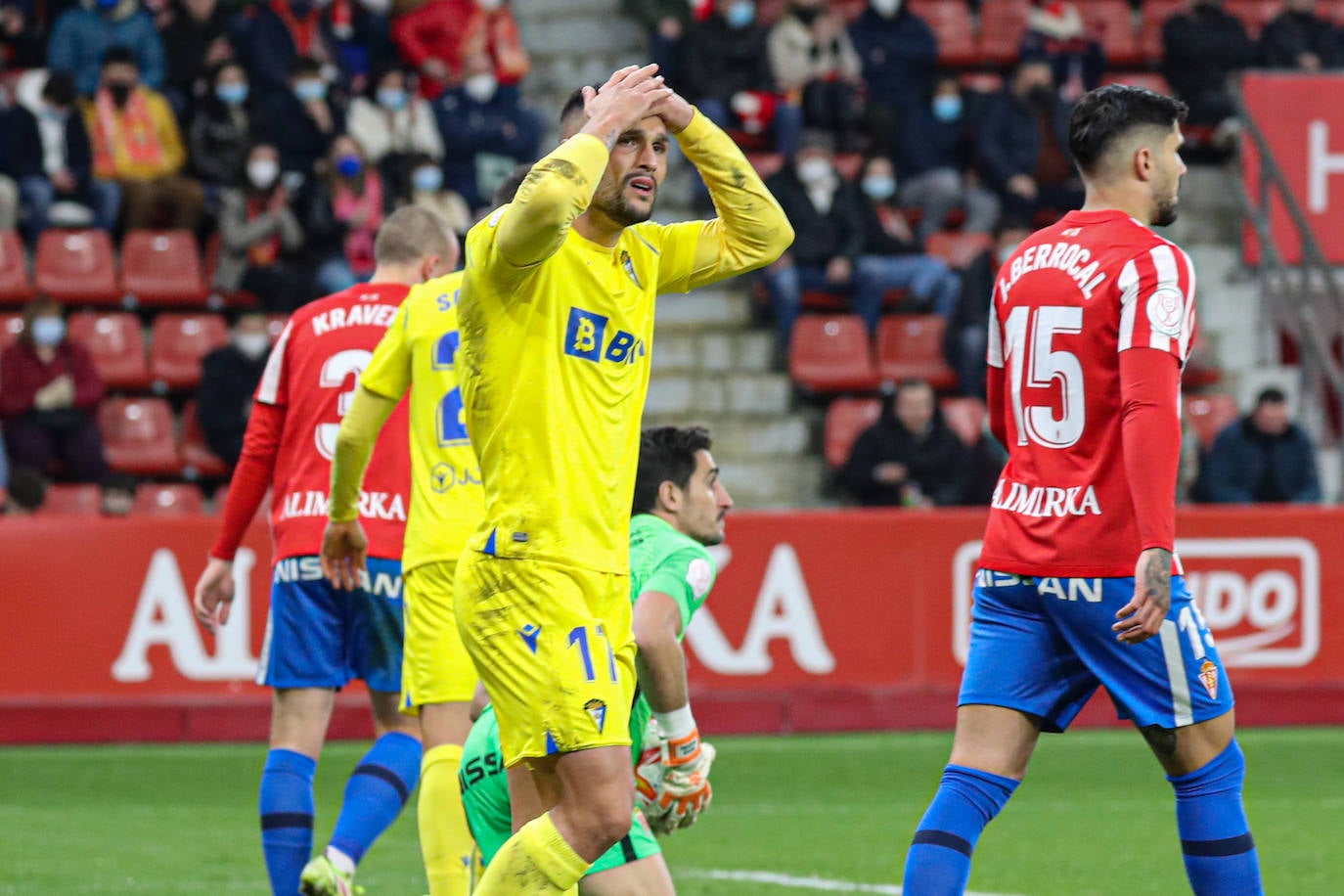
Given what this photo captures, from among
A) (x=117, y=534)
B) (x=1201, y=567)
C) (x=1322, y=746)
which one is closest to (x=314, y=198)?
(x=117, y=534)

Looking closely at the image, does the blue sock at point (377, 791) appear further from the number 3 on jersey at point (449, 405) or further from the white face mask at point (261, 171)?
the white face mask at point (261, 171)

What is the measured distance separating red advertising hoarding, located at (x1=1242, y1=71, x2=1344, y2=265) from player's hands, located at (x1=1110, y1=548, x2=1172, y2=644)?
13.6 m

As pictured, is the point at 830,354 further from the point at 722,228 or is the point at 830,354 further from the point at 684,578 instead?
the point at 722,228

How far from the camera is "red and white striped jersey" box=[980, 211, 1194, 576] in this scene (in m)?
5.05

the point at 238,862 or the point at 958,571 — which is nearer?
the point at 238,862

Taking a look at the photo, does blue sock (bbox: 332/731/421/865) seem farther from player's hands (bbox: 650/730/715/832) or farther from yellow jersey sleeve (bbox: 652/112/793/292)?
yellow jersey sleeve (bbox: 652/112/793/292)

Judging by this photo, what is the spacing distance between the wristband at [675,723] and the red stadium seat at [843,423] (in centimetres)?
1062

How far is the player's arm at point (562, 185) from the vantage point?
441 cm

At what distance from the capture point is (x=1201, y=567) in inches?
500

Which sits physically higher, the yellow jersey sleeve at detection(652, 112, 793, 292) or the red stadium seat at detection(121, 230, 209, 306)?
the yellow jersey sleeve at detection(652, 112, 793, 292)

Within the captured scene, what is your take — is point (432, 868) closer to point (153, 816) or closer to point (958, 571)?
point (153, 816)

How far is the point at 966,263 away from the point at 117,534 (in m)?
7.83

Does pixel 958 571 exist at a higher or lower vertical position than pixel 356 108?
lower

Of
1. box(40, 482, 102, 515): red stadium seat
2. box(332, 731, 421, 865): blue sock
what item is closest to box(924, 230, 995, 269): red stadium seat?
box(40, 482, 102, 515): red stadium seat
